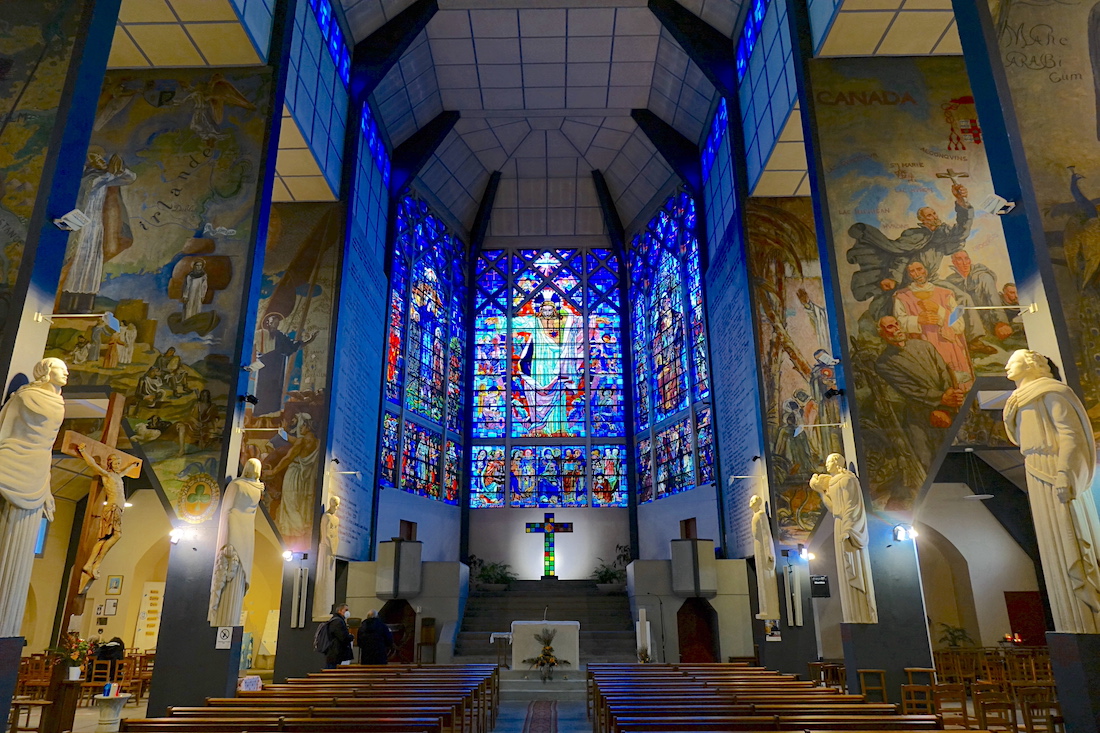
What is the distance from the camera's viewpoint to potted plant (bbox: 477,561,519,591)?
59.2 ft

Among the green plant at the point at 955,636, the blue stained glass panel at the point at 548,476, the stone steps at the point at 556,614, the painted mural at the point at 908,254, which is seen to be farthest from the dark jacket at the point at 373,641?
the blue stained glass panel at the point at 548,476

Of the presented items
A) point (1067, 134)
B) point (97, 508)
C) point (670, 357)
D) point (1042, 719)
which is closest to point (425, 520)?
point (670, 357)

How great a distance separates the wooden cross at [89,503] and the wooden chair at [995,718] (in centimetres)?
701

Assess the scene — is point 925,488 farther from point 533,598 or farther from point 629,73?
point 629,73

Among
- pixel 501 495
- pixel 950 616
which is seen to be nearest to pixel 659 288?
pixel 501 495

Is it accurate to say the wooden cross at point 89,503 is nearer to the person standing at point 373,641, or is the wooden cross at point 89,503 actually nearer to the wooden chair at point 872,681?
the person standing at point 373,641

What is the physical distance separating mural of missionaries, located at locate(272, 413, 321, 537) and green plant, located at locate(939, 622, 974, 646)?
11643mm

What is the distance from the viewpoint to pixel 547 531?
66.2 ft

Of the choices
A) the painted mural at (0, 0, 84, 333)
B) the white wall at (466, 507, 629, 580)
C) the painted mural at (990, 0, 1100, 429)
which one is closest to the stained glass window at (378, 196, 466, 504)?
the white wall at (466, 507, 629, 580)

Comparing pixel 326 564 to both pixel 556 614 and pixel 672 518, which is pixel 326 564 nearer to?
Answer: pixel 556 614

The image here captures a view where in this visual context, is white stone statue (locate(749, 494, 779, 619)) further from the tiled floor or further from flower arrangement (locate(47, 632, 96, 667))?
flower arrangement (locate(47, 632, 96, 667))

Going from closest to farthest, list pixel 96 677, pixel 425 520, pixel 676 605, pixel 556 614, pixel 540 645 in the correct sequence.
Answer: pixel 96 677
pixel 540 645
pixel 676 605
pixel 556 614
pixel 425 520

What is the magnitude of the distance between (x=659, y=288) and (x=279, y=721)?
57.5 feet

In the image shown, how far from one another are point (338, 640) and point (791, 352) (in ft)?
28.7
